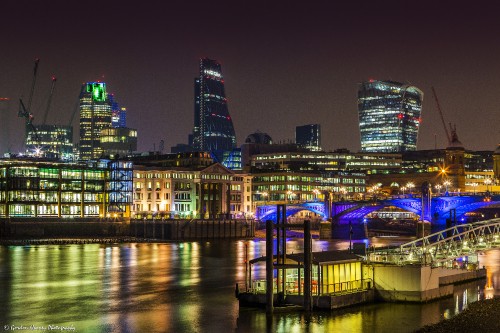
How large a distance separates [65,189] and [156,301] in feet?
334

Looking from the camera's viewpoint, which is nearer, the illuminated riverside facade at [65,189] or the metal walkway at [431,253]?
the metal walkway at [431,253]

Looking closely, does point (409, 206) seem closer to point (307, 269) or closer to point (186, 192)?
point (186, 192)

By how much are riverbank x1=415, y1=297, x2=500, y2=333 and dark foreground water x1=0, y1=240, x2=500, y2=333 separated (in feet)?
4.71

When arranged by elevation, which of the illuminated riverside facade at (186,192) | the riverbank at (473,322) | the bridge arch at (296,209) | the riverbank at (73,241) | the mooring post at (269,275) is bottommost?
the riverbank at (473,322)

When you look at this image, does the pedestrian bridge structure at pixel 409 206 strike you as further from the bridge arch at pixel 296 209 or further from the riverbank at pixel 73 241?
the riverbank at pixel 73 241

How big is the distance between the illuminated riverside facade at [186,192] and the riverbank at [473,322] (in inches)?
4717

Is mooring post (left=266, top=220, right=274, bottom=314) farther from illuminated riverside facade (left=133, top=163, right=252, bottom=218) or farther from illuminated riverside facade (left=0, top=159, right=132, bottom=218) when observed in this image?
illuminated riverside facade (left=133, top=163, right=252, bottom=218)

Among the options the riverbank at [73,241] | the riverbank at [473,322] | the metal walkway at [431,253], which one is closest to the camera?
the riverbank at [473,322]

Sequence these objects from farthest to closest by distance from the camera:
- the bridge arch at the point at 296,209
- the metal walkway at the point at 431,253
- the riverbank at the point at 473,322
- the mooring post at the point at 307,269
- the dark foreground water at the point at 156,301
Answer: the bridge arch at the point at 296,209
the metal walkway at the point at 431,253
the mooring post at the point at 307,269
the dark foreground water at the point at 156,301
the riverbank at the point at 473,322

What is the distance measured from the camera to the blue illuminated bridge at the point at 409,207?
143 metres

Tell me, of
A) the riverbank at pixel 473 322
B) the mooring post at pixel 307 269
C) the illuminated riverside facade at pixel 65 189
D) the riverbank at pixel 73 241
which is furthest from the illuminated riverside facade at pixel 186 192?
the mooring post at pixel 307 269

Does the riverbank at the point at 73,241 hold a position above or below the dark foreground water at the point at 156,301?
above

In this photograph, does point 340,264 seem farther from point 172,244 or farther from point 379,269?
point 172,244

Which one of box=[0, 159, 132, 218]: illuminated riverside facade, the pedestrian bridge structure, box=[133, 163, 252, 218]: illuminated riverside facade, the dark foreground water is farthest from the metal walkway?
box=[133, 163, 252, 218]: illuminated riverside facade
